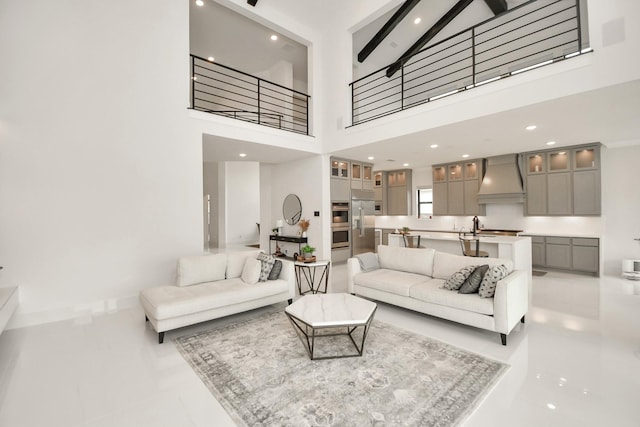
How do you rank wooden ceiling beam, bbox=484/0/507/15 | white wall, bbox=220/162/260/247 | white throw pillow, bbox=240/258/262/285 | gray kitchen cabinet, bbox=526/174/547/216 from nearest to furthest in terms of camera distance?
white throw pillow, bbox=240/258/262/285
wooden ceiling beam, bbox=484/0/507/15
gray kitchen cabinet, bbox=526/174/547/216
white wall, bbox=220/162/260/247

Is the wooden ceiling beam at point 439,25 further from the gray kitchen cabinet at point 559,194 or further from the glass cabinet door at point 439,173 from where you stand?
the gray kitchen cabinet at point 559,194

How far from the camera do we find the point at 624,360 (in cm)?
264

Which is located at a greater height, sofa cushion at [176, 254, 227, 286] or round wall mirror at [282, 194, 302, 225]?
round wall mirror at [282, 194, 302, 225]

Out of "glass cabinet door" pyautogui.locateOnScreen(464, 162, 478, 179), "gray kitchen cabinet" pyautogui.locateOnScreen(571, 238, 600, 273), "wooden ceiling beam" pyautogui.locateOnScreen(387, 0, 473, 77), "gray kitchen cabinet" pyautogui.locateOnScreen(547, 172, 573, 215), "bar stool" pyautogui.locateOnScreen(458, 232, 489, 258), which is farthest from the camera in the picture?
"glass cabinet door" pyautogui.locateOnScreen(464, 162, 478, 179)

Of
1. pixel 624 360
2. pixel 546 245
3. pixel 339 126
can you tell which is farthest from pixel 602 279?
pixel 339 126

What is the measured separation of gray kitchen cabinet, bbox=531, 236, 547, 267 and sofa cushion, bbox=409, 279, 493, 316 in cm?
429

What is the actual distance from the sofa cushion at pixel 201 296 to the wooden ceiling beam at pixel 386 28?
21.3 ft

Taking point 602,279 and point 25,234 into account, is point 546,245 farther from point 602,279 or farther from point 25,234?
point 25,234

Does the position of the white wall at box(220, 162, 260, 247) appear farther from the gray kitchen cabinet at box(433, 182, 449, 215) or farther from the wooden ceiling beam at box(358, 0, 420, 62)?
the gray kitchen cabinet at box(433, 182, 449, 215)

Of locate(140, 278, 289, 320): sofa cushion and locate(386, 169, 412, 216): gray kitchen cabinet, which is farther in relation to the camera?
locate(386, 169, 412, 216): gray kitchen cabinet

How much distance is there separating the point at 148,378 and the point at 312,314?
151 centimetres

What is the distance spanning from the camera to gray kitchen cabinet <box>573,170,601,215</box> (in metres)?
5.98

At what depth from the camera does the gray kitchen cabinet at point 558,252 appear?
6.18 m

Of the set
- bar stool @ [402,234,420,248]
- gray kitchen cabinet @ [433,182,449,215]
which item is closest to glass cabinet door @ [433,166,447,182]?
gray kitchen cabinet @ [433,182,449,215]
